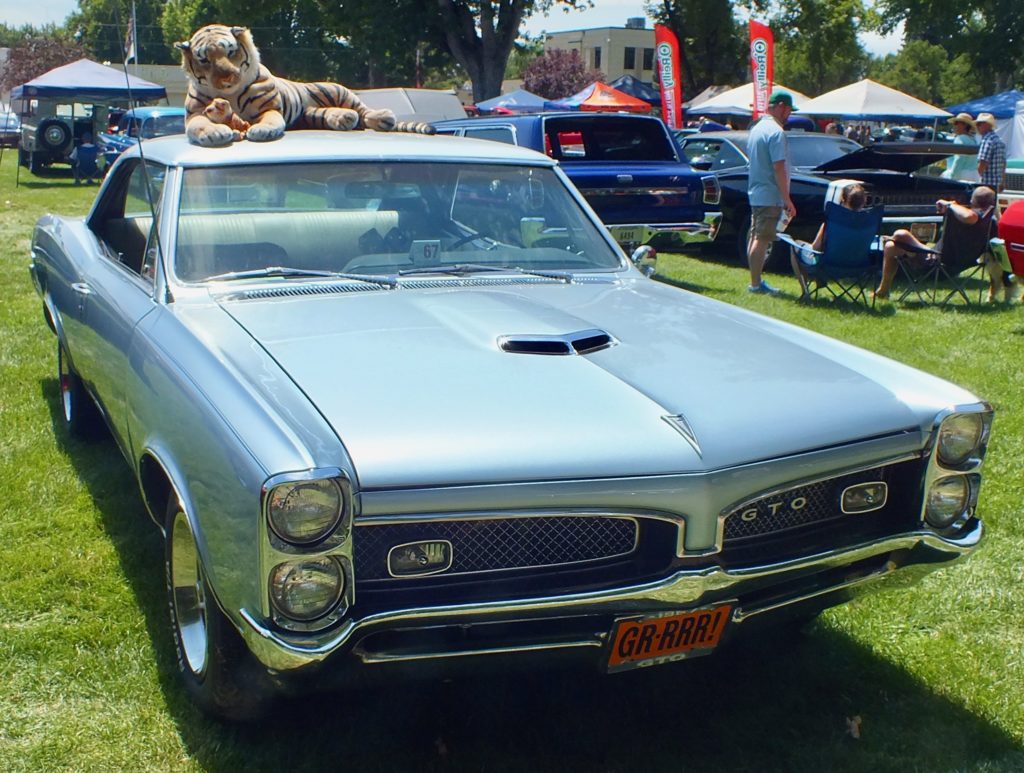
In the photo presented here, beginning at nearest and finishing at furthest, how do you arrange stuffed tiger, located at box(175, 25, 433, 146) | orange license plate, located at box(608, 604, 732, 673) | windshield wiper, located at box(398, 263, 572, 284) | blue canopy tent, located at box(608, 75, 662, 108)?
orange license plate, located at box(608, 604, 732, 673), windshield wiper, located at box(398, 263, 572, 284), stuffed tiger, located at box(175, 25, 433, 146), blue canopy tent, located at box(608, 75, 662, 108)

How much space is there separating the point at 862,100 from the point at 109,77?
17.2 m

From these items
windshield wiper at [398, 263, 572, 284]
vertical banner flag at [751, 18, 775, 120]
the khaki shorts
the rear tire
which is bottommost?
the rear tire

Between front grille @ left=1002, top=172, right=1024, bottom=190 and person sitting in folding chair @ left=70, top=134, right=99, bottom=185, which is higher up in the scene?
front grille @ left=1002, top=172, right=1024, bottom=190

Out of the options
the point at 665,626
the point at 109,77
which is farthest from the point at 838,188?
the point at 109,77

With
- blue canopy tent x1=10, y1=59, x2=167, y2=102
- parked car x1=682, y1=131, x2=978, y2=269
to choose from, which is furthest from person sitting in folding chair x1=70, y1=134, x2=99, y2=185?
parked car x1=682, y1=131, x2=978, y2=269

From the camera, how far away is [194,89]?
5938mm

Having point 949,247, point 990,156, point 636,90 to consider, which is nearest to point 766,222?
point 949,247

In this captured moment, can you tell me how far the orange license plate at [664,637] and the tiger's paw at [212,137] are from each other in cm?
261

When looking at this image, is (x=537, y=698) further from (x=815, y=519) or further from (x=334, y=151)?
(x=334, y=151)

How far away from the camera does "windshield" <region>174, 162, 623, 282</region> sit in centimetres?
373

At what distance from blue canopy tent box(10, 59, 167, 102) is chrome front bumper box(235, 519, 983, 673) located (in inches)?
934

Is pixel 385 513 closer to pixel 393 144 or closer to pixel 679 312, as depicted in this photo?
pixel 679 312

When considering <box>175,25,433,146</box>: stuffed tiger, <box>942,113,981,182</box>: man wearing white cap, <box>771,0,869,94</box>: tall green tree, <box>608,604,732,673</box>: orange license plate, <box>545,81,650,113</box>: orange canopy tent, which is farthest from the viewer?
<box>771,0,869,94</box>: tall green tree

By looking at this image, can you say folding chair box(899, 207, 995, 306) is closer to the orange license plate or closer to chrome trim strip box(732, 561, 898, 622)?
chrome trim strip box(732, 561, 898, 622)
